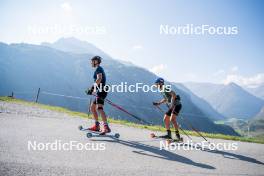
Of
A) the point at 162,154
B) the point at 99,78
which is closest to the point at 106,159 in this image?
the point at 162,154

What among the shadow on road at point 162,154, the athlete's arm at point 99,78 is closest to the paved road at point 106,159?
the shadow on road at point 162,154

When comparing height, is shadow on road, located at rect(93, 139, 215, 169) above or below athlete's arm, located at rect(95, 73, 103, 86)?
below

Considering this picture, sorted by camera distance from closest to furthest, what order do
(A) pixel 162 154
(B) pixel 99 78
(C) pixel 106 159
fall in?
(C) pixel 106 159, (A) pixel 162 154, (B) pixel 99 78

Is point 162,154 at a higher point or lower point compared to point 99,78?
lower

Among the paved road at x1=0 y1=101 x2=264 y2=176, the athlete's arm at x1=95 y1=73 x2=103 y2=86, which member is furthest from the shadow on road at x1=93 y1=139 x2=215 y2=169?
the athlete's arm at x1=95 y1=73 x2=103 y2=86

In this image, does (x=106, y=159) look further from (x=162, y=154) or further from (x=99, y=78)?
(x=99, y=78)

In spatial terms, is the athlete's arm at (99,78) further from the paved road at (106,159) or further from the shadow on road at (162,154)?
the shadow on road at (162,154)

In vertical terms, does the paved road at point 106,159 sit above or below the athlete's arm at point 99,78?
below

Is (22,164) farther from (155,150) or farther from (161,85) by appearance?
(161,85)

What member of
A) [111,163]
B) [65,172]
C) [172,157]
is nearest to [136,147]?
[172,157]

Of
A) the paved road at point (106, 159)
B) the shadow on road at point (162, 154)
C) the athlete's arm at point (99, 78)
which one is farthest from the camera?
the athlete's arm at point (99, 78)

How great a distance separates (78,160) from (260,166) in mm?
5441

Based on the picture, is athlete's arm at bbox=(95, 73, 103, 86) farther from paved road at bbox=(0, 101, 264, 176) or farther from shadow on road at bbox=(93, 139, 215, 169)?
shadow on road at bbox=(93, 139, 215, 169)

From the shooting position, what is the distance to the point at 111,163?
6.41m
